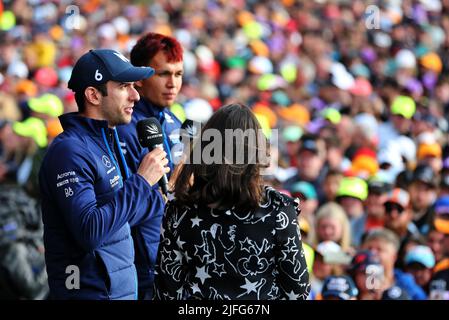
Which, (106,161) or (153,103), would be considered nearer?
(106,161)

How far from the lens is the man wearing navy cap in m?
4.08

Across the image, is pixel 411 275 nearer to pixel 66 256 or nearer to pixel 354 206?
pixel 354 206

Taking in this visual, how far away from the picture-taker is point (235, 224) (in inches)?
Result: 148

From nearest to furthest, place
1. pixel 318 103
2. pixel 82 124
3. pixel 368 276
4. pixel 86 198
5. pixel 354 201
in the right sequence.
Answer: pixel 86 198 < pixel 82 124 < pixel 368 276 < pixel 354 201 < pixel 318 103

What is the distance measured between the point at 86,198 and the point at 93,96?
1.65 ft

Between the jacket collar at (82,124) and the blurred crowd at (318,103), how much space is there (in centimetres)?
262

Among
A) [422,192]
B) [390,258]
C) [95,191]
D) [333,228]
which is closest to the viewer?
[95,191]

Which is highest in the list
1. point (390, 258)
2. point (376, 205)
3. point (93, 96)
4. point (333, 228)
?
point (93, 96)

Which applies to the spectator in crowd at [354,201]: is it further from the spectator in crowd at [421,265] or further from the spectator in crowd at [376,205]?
the spectator in crowd at [421,265]

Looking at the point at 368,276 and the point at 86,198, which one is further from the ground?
the point at 86,198

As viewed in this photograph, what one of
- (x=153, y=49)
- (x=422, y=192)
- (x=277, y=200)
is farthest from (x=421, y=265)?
(x=277, y=200)

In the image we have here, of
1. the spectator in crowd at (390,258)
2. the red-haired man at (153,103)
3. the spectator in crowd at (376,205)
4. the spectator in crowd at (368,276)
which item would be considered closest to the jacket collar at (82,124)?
the red-haired man at (153,103)

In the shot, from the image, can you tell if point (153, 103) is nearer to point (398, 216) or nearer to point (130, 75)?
point (130, 75)

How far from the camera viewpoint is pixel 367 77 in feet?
50.3
